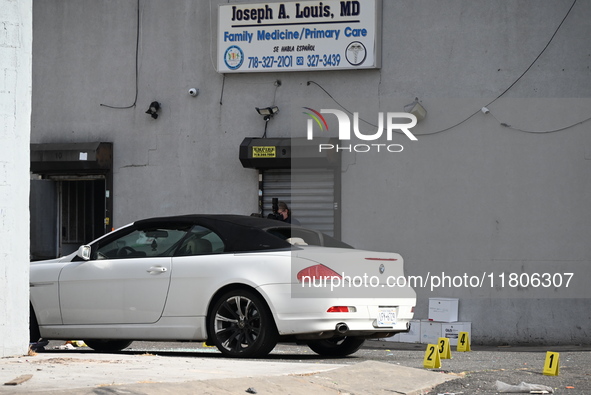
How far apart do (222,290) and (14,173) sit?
8.80 ft

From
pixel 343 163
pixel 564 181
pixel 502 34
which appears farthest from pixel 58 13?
pixel 564 181

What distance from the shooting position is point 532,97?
16.7 m

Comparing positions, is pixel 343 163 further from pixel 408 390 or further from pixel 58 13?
pixel 408 390

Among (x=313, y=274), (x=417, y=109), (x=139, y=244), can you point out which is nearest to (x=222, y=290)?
(x=313, y=274)

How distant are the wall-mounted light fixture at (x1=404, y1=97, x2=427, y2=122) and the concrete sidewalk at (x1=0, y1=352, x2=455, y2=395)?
8451mm

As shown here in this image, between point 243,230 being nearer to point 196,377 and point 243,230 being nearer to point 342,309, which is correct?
point 342,309

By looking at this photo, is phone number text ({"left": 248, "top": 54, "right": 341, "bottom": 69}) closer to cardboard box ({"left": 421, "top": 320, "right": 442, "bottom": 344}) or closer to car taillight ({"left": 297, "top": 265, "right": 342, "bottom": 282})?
cardboard box ({"left": 421, "top": 320, "right": 442, "bottom": 344})

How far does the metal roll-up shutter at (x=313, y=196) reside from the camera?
17422 mm

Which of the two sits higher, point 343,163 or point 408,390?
point 343,163

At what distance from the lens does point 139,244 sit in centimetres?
1123

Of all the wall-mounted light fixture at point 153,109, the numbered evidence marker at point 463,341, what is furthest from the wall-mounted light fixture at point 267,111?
the numbered evidence marker at point 463,341

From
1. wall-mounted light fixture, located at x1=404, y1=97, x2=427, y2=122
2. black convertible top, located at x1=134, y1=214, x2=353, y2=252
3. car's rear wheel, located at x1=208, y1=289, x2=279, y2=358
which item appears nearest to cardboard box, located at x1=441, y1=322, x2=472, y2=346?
wall-mounted light fixture, located at x1=404, y1=97, x2=427, y2=122

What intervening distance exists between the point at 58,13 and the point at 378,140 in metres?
6.54

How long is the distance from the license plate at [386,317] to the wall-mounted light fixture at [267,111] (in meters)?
7.63
